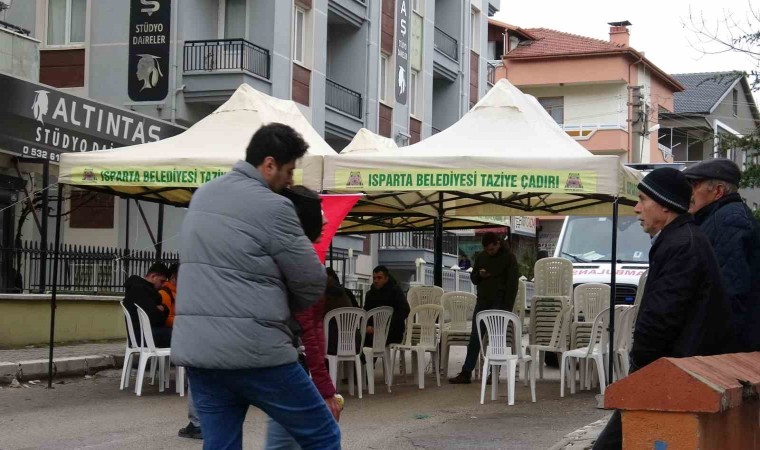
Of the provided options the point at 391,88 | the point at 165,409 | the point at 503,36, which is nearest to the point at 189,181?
the point at 165,409

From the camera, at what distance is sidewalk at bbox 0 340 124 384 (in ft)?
47.2

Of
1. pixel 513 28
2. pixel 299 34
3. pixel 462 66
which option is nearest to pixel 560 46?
pixel 513 28

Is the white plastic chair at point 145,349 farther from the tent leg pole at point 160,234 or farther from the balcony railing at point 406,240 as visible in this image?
the balcony railing at point 406,240

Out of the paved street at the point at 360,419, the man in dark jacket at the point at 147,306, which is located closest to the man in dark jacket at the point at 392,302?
the paved street at the point at 360,419

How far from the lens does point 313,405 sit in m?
4.98

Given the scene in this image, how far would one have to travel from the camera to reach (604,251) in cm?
1877

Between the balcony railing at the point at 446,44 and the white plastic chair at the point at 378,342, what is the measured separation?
24645mm

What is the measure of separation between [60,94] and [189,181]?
6664 millimetres

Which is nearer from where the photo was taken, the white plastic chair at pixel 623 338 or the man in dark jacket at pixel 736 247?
the man in dark jacket at pixel 736 247

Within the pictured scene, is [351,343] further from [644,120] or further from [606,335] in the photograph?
[644,120]

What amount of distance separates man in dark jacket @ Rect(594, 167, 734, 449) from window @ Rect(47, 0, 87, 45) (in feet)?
74.9

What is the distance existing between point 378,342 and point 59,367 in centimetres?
412

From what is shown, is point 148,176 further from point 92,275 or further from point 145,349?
point 92,275

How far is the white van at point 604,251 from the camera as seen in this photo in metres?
17.5
